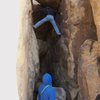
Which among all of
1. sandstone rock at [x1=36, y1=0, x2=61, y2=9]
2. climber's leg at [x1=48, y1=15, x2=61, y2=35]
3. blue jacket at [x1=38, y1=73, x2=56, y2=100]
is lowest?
blue jacket at [x1=38, y1=73, x2=56, y2=100]

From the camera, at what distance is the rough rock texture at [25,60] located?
6566 millimetres

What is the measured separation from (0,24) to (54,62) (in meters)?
4.33

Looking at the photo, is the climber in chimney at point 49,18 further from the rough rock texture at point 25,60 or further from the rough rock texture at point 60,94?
the rough rock texture at point 60,94

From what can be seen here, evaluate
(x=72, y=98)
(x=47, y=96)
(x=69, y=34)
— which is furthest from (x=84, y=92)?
(x=69, y=34)

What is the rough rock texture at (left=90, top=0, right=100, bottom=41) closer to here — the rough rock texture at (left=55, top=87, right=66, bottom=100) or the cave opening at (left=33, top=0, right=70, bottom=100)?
the cave opening at (left=33, top=0, right=70, bottom=100)

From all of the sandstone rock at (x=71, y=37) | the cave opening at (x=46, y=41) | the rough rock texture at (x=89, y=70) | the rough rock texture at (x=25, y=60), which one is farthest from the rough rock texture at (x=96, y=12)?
the rough rock texture at (x=25, y=60)

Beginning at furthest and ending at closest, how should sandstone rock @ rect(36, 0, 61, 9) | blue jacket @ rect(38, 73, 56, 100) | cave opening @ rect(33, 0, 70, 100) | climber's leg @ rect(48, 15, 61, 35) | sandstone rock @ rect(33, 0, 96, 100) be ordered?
Answer: 1. sandstone rock @ rect(36, 0, 61, 9)
2. cave opening @ rect(33, 0, 70, 100)
3. climber's leg @ rect(48, 15, 61, 35)
4. sandstone rock @ rect(33, 0, 96, 100)
5. blue jacket @ rect(38, 73, 56, 100)

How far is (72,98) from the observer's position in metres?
Result: 9.16

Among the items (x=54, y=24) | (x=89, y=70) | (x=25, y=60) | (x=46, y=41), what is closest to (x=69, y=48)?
(x=54, y=24)

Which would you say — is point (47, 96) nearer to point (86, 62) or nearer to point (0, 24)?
point (86, 62)

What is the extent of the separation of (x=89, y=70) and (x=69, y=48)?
3.65 feet

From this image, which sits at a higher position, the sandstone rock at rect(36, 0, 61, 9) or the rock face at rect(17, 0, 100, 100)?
the sandstone rock at rect(36, 0, 61, 9)

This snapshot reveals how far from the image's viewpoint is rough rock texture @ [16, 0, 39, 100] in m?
6.57

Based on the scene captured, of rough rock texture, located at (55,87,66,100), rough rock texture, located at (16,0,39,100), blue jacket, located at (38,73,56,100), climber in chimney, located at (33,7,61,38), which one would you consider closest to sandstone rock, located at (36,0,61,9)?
climber in chimney, located at (33,7,61,38)
